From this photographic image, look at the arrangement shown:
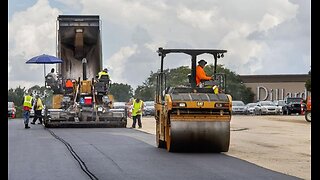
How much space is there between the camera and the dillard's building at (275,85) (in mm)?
86500

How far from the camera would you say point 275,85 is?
295 ft

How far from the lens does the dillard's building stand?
86.5 meters

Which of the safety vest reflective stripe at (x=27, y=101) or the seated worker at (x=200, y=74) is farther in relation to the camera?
the safety vest reflective stripe at (x=27, y=101)

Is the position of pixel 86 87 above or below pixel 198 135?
above

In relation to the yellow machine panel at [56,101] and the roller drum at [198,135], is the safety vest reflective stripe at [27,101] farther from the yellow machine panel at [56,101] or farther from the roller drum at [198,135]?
the roller drum at [198,135]

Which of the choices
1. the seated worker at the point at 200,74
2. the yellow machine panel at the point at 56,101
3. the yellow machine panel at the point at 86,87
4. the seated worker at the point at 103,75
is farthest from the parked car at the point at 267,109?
the seated worker at the point at 200,74

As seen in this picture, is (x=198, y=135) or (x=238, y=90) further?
(x=238, y=90)

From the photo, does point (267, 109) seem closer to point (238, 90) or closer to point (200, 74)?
point (238, 90)

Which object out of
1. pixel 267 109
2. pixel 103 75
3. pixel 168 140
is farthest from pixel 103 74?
pixel 267 109

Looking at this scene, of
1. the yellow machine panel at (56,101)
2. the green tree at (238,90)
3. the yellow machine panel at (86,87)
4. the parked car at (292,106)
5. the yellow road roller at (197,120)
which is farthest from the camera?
the green tree at (238,90)

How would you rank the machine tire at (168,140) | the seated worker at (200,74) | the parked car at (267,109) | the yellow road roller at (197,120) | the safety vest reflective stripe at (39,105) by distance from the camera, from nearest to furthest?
the yellow road roller at (197,120)
the machine tire at (168,140)
the seated worker at (200,74)
the safety vest reflective stripe at (39,105)
the parked car at (267,109)
